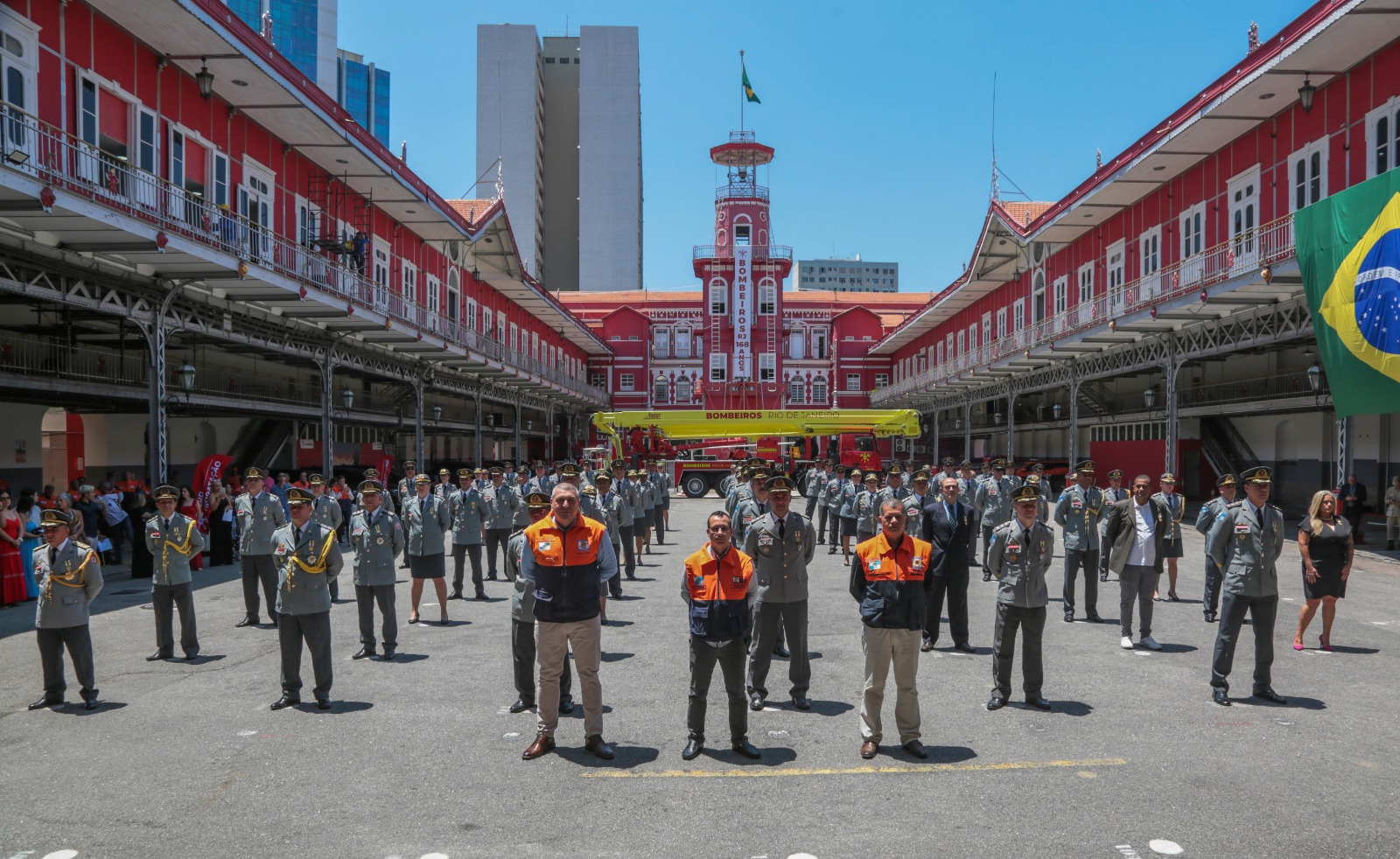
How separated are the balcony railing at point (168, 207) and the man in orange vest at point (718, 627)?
10.6 m

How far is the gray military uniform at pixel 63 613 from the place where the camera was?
758cm

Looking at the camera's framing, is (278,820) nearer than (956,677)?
Yes

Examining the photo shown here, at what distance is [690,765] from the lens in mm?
6238

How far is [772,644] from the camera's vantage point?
25.8 ft

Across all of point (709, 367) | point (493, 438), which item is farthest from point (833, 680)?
point (709, 367)

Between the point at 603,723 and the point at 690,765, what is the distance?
120cm

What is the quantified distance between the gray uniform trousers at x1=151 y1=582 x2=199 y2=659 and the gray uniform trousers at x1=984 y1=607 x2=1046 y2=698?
777 cm

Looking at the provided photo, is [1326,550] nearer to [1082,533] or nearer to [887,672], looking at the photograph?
[1082,533]

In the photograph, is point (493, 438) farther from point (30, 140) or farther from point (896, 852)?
point (896, 852)

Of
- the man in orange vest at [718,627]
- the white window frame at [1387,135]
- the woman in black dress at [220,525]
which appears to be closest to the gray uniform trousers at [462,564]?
the woman in black dress at [220,525]

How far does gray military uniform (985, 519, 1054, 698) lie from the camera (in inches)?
291

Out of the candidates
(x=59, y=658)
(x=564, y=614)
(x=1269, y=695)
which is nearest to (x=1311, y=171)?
(x=1269, y=695)

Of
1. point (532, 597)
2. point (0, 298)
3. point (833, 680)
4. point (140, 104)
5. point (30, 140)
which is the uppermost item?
point (140, 104)

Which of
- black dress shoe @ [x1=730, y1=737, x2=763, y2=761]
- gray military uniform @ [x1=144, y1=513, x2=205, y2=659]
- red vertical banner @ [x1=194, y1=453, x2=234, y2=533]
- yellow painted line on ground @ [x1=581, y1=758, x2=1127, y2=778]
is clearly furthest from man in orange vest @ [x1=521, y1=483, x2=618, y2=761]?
red vertical banner @ [x1=194, y1=453, x2=234, y2=533]
